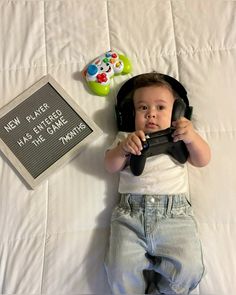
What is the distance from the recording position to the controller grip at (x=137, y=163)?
33.6 inches

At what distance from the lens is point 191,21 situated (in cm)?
108

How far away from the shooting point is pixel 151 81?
0.93 m

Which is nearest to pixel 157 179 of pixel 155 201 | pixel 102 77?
pixel 155 201

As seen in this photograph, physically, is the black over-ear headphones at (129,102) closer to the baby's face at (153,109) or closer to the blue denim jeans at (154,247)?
the baby's face at (153,109)

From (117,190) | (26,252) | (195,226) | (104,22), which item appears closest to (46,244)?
(26,252)

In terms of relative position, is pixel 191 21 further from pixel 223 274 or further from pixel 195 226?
Result: pixel 223 274

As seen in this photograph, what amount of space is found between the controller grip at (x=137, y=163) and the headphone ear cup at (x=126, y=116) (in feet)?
0.35

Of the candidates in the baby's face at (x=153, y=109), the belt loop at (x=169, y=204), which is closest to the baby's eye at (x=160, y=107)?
the baby's face at (x=153, y=109)

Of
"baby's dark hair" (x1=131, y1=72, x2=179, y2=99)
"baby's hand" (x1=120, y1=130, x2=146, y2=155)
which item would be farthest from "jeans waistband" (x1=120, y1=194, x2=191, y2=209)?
"baby's dark hair" (x1=131, y1=72, x2=179, y2=99)

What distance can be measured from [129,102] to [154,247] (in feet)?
1.18

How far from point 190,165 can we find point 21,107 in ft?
1.58

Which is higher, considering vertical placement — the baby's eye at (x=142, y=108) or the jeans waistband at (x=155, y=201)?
the baby's eye at (x=142, y=108)

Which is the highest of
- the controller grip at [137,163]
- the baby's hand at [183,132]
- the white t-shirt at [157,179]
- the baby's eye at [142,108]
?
the baby's eye at [142,108]

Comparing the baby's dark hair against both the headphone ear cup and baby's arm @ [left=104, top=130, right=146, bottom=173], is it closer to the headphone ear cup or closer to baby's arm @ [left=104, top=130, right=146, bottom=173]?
the headphone ear cup
